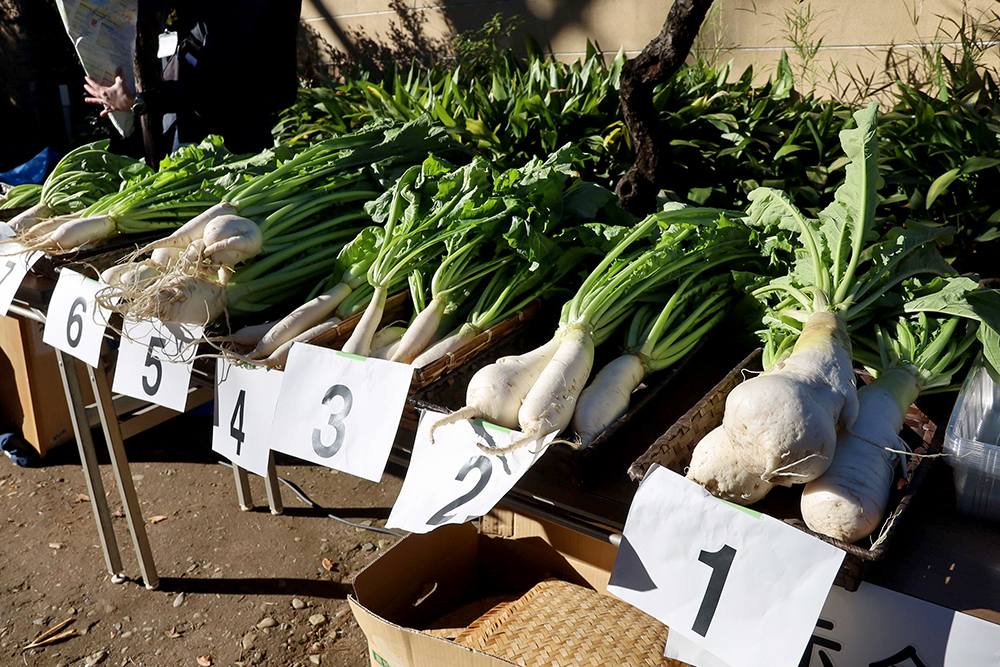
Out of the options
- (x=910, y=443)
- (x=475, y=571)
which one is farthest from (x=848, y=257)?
(x=475, y=571)

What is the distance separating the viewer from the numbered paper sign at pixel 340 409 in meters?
1.22

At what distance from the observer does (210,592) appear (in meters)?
2.53

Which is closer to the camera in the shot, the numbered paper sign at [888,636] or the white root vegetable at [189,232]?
the numbered paper sign at [888,636]

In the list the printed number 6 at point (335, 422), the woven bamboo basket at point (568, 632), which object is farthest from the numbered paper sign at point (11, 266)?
the woven bamboo basket at point (568, 632)

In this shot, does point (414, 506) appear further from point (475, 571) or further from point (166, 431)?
point (166, 431)

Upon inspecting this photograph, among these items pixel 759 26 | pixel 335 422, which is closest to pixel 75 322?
pixel 335 422

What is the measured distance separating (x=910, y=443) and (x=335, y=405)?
101 cm

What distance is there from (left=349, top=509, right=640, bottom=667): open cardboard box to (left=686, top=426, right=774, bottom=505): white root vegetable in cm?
56

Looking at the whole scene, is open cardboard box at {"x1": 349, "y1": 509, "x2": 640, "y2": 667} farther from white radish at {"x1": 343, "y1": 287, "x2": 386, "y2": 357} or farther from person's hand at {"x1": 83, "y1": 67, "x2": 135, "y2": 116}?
person's hand at {"x1": 83, "y1": 67, "x2": 135, "y2": 116}

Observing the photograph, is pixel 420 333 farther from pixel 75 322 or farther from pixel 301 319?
pixel 75 322

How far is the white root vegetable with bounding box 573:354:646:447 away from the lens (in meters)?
1.21

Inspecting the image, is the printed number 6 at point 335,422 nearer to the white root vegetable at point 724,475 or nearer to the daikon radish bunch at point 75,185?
the white root vegetable at point 724,475

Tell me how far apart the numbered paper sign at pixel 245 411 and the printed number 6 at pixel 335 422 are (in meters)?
0.14

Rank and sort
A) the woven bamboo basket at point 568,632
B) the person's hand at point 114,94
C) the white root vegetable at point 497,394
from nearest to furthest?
the white root vegetable at point 497,394 → the woven bamboo basket at point 568,632 → the person's hand at point 114,94
